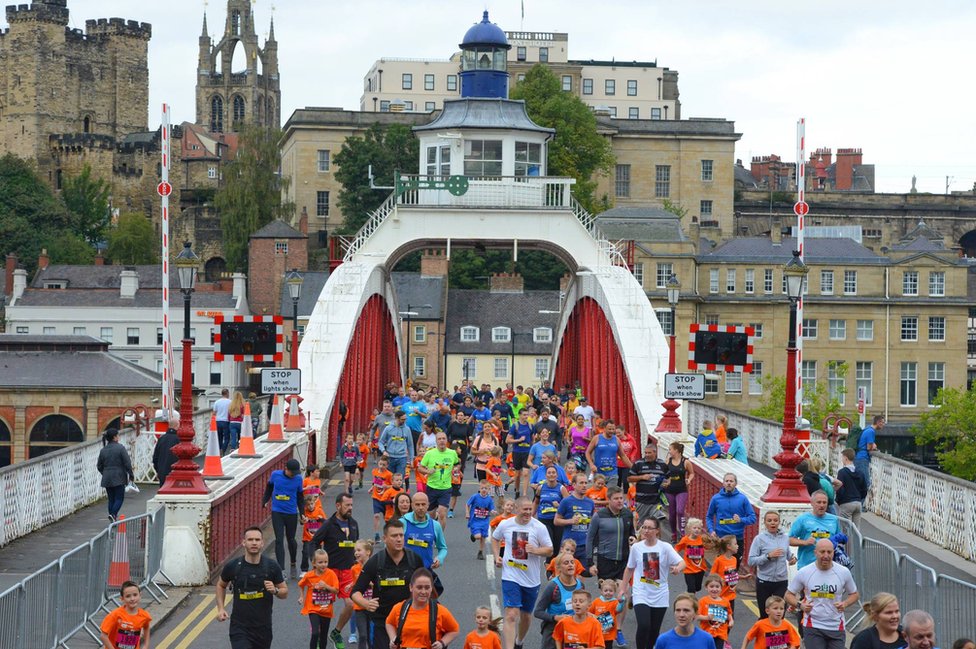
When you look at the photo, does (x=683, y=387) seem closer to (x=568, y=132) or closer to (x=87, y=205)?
(x=568, y=132)

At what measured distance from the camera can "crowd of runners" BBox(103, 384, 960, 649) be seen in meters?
13.3

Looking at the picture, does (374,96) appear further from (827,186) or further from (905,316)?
(905,316)

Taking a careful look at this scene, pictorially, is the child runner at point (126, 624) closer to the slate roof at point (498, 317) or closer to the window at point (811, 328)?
the slate roof at point (498, 317)

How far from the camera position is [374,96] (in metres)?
146

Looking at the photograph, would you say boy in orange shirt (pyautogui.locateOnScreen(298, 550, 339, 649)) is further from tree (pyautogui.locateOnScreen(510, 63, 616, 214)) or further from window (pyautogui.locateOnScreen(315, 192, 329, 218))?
window (pyautogui.locateOnScreen(315, 192, 329, 218))

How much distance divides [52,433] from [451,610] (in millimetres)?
61171

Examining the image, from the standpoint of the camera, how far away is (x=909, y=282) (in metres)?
96.8

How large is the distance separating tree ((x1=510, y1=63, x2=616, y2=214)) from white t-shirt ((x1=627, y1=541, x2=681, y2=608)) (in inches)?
3675

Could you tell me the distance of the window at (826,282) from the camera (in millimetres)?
95688

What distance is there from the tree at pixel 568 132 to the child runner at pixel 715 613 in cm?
9410

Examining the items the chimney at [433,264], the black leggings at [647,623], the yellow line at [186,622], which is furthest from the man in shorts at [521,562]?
the chimney at [433,264]

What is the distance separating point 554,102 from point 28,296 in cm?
3610

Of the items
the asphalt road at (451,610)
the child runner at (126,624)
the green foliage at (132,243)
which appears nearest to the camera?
the child runner at (126,624)

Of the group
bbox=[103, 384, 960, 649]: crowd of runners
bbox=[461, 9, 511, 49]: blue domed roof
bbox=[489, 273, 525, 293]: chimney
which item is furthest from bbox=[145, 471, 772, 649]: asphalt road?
bbox=[489, 273, 525, 293]: chimney
